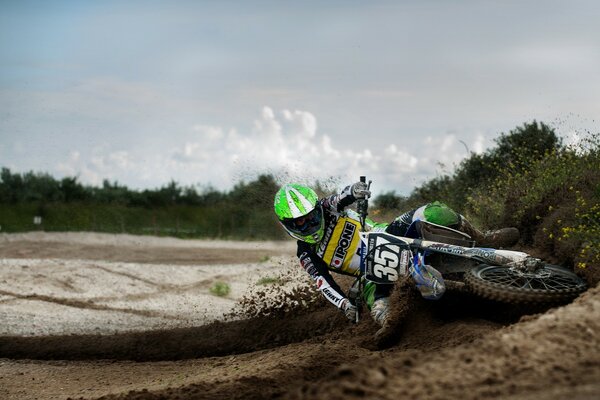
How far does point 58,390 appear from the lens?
1052 centimetres

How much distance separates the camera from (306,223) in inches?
367

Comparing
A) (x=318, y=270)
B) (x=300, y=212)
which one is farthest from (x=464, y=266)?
(x=300, y=212)

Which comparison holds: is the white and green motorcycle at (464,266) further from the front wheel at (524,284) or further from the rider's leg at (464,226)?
the rider's leg at (464,226)

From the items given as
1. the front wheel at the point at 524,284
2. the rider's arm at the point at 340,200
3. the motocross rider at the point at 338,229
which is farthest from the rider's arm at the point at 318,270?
the front wheel at the point at 524,284

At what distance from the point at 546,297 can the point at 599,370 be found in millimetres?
3037

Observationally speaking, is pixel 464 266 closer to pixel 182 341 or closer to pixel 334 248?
pixel 334 248

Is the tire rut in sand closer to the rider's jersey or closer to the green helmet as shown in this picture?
the rider's jersey

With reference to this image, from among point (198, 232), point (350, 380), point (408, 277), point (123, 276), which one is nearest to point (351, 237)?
point (408, 277)

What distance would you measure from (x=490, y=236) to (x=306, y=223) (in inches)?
96.5

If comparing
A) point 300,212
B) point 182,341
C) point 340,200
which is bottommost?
point 182,341

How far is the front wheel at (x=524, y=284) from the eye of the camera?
7793 mm

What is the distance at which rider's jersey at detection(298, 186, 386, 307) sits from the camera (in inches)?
380

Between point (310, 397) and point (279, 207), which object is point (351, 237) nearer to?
point (279, 207)

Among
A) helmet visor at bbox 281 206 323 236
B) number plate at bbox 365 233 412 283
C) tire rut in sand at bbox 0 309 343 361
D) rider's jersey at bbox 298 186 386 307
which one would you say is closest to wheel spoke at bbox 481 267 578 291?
number plate at bbox 365 233 412 283
